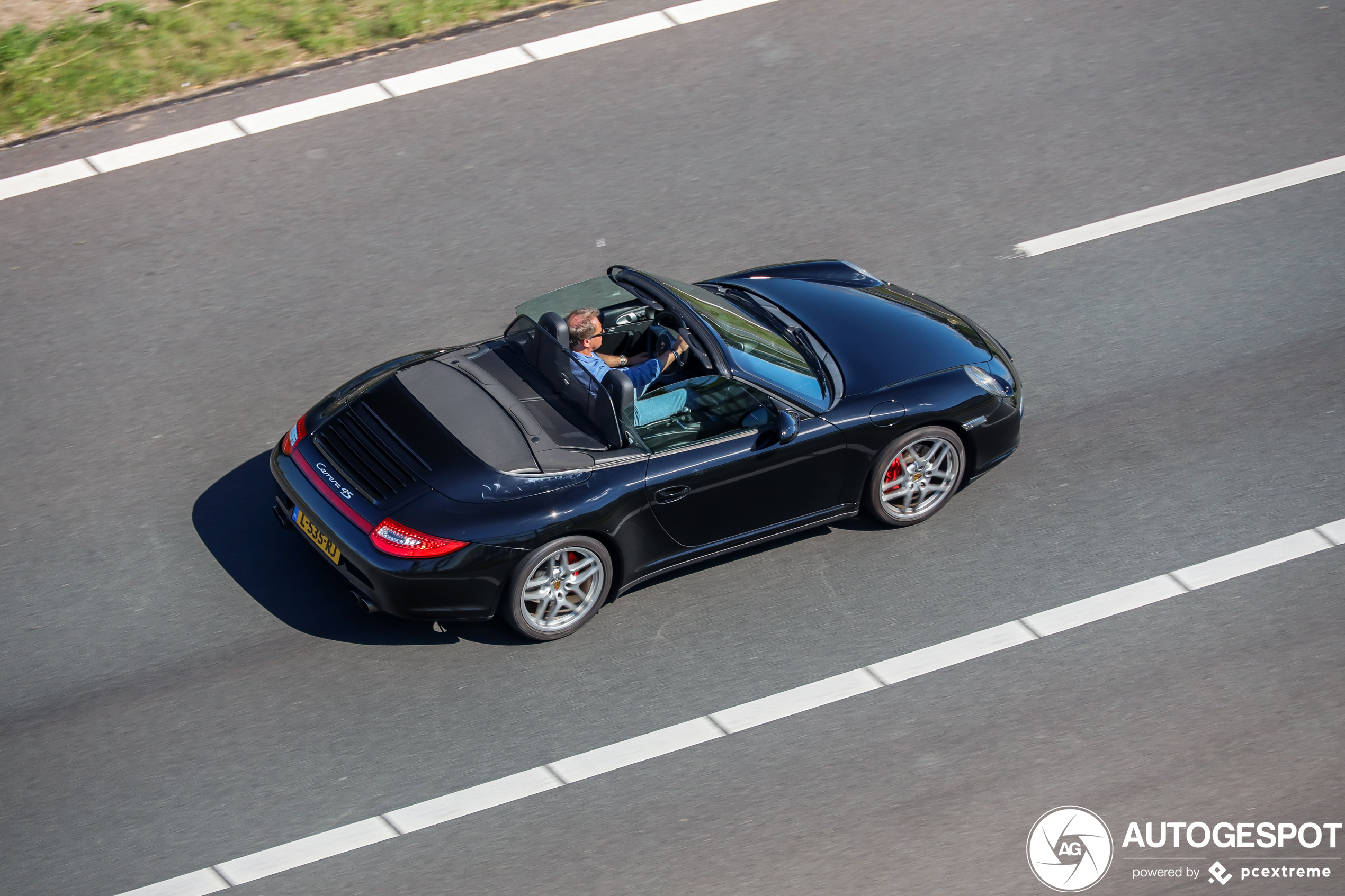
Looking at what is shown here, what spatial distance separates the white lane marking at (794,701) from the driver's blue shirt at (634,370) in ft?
5.45

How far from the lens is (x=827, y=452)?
739 cm

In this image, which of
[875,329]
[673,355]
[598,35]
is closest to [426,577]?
[673,355]

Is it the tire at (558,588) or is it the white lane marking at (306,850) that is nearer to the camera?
the white lane marking at (306,850)

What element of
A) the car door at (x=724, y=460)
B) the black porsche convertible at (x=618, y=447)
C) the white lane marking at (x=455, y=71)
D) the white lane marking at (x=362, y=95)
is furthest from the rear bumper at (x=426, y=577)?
the white lane marking at (x=455, y=71)

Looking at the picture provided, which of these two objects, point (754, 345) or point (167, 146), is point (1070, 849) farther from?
point (167, 146)

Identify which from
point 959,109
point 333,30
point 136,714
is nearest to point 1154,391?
point 959,109

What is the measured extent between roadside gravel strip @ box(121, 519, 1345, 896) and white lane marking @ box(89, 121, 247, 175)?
5827mm

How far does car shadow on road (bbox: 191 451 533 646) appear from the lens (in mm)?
7180

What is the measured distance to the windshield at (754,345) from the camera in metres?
7.45

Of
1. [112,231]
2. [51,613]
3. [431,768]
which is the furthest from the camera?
[112,231]

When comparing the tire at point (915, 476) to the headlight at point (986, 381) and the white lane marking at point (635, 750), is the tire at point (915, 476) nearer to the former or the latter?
the headlight at point (986, 381)

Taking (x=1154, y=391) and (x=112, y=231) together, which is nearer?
(x=1154, y=391)

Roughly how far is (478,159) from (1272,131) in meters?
5.90

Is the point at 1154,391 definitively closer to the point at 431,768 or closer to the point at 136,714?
the point at 431,768
